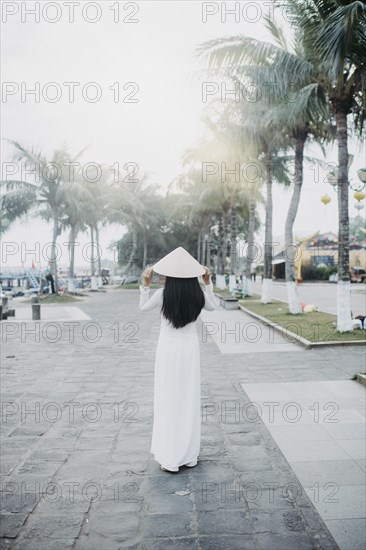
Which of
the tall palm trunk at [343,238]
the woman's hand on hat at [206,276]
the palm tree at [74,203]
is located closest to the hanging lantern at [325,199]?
the tall palm trunk at [343,238]

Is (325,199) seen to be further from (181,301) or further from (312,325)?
(181,301)

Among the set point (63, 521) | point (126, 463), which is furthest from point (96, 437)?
point (63, 521)

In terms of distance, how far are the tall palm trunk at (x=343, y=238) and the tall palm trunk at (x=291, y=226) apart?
402 cm

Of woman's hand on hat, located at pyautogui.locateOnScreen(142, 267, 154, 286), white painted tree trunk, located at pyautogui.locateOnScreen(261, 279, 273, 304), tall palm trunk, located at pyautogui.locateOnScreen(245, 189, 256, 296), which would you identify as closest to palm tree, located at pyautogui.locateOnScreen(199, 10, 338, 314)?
white painted tree trunk, located at pyautogui.locateOnScreen(261, 279, 273, 304)

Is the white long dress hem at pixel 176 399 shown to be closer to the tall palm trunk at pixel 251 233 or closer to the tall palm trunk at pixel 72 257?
the tall palm trunk at pixel 251 233

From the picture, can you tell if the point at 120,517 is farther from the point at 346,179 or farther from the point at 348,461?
the point at 346,179

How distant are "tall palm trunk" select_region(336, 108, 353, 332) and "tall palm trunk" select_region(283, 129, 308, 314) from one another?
402 centimetres

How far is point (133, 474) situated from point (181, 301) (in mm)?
1506

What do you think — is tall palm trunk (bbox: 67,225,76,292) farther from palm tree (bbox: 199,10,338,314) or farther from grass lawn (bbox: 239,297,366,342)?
palm tree (bbox: 199,10,338,314)

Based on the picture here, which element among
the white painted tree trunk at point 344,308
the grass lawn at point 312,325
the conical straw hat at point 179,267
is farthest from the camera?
the white painted tree trunk at point 344,308

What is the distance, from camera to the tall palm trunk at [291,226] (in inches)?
638

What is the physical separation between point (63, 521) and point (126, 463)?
101cm

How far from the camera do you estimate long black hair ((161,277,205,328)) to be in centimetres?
414

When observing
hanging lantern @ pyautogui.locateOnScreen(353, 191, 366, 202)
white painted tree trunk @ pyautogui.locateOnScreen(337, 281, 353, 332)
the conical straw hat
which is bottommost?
white painted tree trunk @ pyautogui.locateOnScreen(337, 281, 353, 332)
